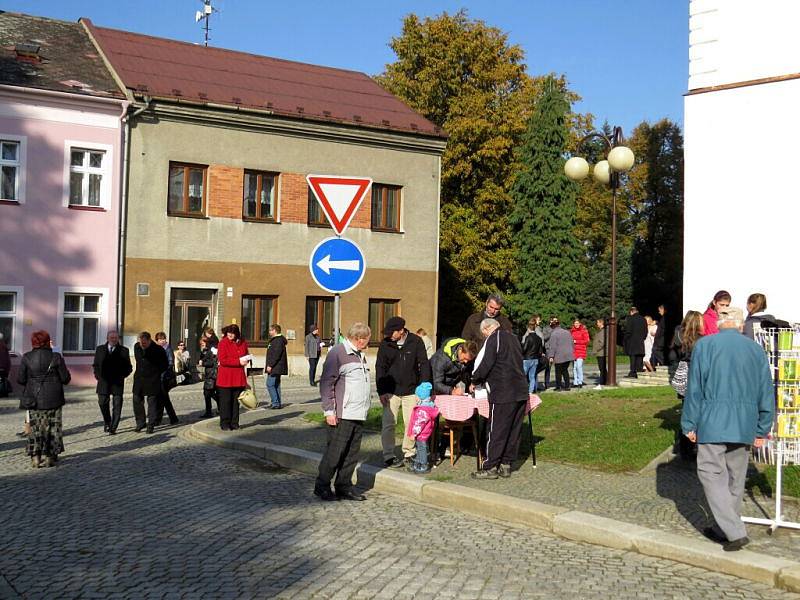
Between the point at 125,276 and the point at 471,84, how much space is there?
875 inches

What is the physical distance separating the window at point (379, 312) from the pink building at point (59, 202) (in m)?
8.47

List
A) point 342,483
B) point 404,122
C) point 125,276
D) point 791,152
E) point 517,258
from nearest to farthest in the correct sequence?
point 342,483 → point 791,152 → point 125,276 → point 404,122 → point 517,258

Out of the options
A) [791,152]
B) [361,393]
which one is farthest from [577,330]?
[361,393]

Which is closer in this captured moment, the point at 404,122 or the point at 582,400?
the point at 582,400

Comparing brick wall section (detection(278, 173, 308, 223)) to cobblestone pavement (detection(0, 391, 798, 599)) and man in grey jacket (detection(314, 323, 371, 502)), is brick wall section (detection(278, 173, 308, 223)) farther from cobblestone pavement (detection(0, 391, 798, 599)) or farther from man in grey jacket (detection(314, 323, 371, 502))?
man in grey jacket (detection(314, 323, 371, 502))

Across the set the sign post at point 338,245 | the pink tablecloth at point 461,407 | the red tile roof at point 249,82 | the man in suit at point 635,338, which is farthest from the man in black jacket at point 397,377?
the red tile roof at point 249,82

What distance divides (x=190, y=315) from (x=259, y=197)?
408 cm

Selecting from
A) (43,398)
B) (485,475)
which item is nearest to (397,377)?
(485,475)

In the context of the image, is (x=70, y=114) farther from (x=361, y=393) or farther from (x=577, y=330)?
(x=361, y=393)

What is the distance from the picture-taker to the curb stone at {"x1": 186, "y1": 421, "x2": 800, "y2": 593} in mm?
6879

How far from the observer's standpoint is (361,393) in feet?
32.9

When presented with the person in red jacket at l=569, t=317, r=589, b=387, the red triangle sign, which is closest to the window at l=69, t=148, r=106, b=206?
the person in red jacket at l=569, t=317, r=589, b=387

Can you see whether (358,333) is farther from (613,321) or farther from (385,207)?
(385,207)

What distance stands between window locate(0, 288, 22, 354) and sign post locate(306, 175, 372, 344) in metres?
17.0
